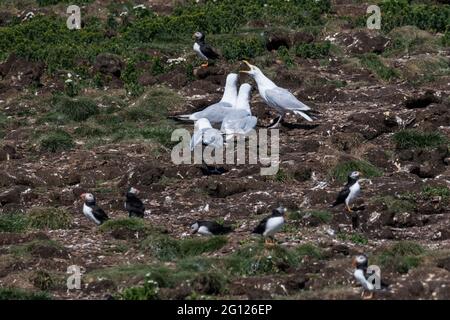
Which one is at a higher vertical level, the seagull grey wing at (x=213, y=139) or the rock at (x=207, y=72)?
the seagull grey wing at (x=213, y=139)

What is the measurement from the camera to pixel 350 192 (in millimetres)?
17094

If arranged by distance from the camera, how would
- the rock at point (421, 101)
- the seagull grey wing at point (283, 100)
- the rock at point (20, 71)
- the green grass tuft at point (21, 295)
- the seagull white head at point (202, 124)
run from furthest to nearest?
the rock at point (20, 71), the rock at point (421, 101), the seagull grey wing at point (283, 100), the seagull white head at point (202, 124), the green grass tuft at point (21, 295)

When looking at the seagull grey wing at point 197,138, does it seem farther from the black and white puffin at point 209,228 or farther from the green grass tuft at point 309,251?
the green grass tuft at point 309,251

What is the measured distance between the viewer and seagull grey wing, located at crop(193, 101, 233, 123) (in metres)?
20.8

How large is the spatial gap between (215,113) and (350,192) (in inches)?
172

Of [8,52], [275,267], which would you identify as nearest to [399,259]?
[275,267]

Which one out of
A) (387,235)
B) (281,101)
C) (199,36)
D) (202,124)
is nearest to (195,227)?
(387,235)

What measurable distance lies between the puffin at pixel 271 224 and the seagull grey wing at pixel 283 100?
5.35 m

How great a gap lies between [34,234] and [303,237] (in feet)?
11.7

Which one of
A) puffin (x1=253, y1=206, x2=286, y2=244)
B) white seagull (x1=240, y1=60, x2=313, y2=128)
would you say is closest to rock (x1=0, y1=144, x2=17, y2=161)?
white seagull (x1=240, y1=60, x2=313, y2=128)

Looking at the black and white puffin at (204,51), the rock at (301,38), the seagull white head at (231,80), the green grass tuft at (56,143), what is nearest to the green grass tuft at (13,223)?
the green grass tuft at (56,143)

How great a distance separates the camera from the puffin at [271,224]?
15750mm

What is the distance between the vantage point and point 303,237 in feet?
53.8
